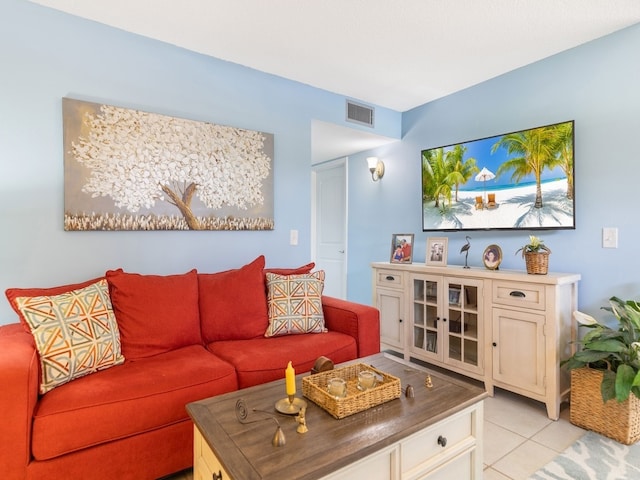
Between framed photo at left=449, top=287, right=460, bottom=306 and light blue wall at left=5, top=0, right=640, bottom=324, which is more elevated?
light blue wall at left=5, top=0, right=640, bottom=324

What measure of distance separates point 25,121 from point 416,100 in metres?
2.99

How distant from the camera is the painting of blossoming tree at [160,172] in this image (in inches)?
82.3

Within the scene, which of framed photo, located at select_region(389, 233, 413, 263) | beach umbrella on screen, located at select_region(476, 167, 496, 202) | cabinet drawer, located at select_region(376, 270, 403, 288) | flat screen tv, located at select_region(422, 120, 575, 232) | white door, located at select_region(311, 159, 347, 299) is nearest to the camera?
flat screen tv, located at select_region(422, 120, 575, 232)

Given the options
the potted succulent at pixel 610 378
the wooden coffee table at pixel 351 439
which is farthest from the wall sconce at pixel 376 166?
the wooden coffee table at pixel 351 439

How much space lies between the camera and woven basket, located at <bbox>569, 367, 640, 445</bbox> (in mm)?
1873

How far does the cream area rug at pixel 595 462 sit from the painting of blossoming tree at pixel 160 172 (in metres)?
2.26

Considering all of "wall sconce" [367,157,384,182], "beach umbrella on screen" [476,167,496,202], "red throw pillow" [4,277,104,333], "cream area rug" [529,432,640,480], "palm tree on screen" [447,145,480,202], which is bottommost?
"cream area rug" [529,432,640,480]

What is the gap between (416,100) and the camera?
3369 mm

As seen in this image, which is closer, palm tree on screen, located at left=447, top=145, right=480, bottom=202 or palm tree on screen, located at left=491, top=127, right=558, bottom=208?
palm tree on screen, located at left=491, top=127, right=558, bottom=208

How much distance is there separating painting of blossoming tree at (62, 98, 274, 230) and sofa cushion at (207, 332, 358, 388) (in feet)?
3.10

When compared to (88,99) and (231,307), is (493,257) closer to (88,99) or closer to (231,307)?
(231,307)

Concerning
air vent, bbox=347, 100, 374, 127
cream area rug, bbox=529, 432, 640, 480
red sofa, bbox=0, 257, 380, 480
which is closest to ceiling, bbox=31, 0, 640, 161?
air vent, bbox=347, 100, 374, 127

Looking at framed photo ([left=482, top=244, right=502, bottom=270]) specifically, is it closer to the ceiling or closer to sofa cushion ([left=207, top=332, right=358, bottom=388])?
sofa cushion ([left=207, top=332, right=358, bottom=388])

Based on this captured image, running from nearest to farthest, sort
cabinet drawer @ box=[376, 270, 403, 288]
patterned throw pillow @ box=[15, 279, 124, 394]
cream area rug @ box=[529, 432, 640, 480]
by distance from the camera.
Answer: patterned throw pillow @ box=[15, 279, 124, 394], cream area rug @ box=[529, 432, 640, 480], cabinet drawer @ box=[376, 270, 403, 288]
